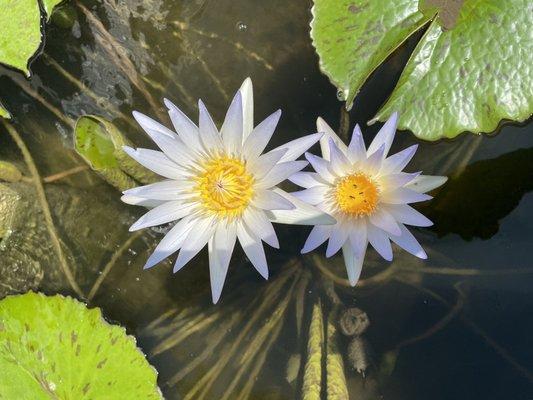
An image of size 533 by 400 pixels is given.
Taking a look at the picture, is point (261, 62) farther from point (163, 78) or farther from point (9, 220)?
point (9, 220)

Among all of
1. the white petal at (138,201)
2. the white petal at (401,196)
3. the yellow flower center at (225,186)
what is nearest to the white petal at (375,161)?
the white petal at (401,196)

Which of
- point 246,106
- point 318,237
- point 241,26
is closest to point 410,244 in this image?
point 318,237

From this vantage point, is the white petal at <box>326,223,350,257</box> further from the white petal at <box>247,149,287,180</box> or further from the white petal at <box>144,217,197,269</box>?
the white petal at <box>144,217,197,269</box>

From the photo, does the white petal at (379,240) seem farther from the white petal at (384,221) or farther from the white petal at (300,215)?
the white petal at (300,215)

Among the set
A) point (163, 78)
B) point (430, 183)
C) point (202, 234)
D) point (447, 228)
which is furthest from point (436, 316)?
point (163, 78)

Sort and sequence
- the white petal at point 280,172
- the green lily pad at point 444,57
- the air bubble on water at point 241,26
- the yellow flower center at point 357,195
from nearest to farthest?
the white petal at point 280,172
the yellow flower center at point 357,195
the green lily pad at point 444,57
the air bubble on water at point 241,26

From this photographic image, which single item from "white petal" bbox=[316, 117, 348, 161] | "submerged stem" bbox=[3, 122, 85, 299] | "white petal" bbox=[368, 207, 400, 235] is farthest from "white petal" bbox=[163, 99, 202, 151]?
"submerged stem" bbox=[3, 122, 85, 299]
